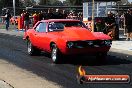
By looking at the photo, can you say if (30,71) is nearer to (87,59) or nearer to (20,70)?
(20,70)

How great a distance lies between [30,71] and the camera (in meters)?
12.0

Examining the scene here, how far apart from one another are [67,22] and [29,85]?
554cm

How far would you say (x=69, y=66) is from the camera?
13.0 metres

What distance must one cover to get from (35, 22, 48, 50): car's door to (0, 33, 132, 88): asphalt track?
1.76 feet

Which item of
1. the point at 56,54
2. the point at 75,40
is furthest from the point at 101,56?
the point at 56,54

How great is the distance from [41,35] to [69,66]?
7.53 feet

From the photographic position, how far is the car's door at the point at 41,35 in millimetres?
14470

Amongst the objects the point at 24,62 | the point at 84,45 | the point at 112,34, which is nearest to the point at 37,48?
the point at 24,62

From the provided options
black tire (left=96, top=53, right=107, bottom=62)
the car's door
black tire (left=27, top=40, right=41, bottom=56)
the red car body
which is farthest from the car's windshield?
black tire (left=27, top=40, right=41, bottom=56)

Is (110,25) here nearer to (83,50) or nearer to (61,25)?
(61,25)

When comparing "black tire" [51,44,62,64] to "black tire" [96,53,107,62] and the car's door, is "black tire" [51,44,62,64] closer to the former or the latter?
the car's door

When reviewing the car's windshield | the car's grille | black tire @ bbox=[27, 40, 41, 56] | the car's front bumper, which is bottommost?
black tire @ bbox=[27, 40, 41, 56]

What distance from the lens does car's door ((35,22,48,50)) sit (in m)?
14.5

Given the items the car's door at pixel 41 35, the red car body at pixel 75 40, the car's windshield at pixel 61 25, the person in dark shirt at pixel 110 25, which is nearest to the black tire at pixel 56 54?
the red car body at pixel 75 40
